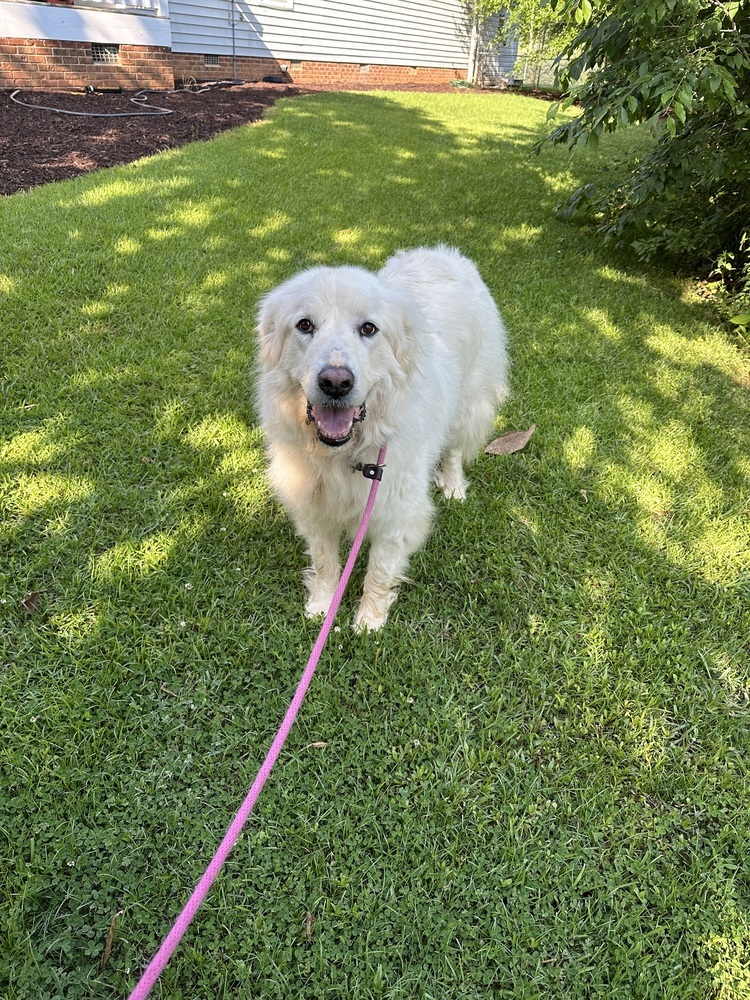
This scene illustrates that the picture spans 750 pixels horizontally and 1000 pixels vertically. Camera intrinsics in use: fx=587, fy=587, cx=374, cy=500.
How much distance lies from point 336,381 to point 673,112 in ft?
14.2

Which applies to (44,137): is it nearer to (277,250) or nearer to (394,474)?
(277,250)

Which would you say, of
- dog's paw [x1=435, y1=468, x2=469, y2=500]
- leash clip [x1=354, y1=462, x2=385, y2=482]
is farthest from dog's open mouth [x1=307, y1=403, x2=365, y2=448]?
dog's paw [x1=435, y1=468, x2=469, y2=500]

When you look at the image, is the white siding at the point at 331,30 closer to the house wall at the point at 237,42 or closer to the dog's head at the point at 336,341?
the house wall at the point at 237,42

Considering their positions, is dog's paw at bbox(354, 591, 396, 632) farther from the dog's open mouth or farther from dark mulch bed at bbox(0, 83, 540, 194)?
dark mulch bed at bbox(0, 83, 540, 194)

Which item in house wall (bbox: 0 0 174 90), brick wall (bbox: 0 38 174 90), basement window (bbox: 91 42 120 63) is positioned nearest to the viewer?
house wall (bbox: 0 0 174 90)

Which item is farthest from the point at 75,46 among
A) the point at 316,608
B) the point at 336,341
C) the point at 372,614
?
the point at 372,614

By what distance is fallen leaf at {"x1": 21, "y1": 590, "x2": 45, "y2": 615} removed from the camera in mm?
2445

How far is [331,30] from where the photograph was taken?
50.4 ft

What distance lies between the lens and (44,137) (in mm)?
7418

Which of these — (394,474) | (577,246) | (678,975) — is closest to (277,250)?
(577,246)

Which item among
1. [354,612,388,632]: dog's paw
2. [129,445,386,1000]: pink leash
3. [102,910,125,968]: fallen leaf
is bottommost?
[102,910,125,968]: fallen leaf

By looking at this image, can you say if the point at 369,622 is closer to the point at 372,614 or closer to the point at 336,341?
the point at 372,614

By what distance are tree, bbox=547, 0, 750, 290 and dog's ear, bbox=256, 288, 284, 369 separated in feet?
10.3

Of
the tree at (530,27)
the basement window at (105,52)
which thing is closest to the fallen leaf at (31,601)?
the tree at (530,27)
